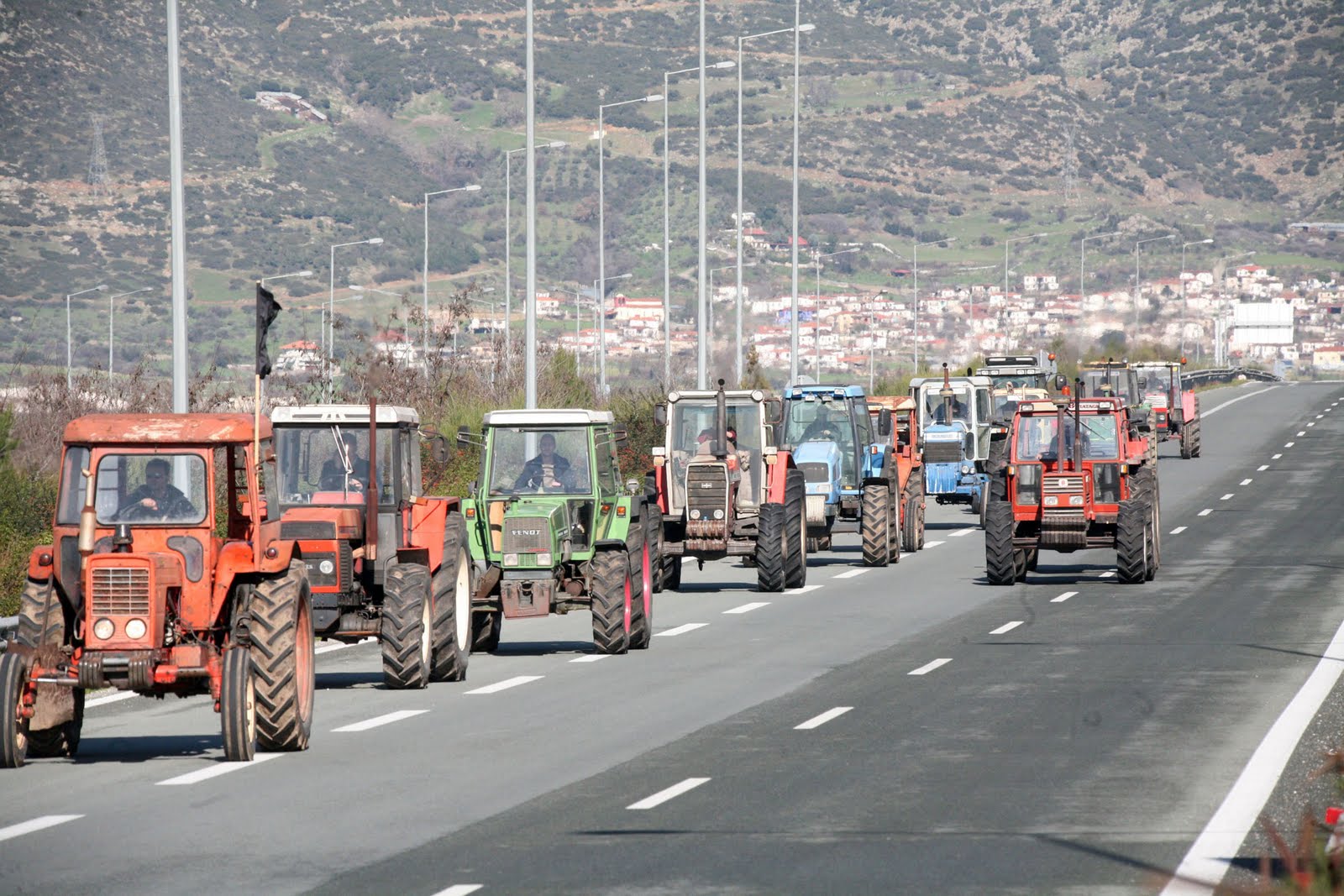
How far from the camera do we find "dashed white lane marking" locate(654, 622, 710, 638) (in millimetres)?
24531

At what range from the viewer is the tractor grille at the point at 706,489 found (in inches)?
1142

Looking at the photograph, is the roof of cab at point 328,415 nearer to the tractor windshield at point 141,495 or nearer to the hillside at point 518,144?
the tractor windshield at point 141,495

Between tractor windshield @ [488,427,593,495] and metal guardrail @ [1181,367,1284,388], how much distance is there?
83.9 metres

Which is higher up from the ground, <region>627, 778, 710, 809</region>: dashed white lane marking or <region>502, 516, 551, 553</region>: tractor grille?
<region>502, 516, 551, 553</region>: tractor grille

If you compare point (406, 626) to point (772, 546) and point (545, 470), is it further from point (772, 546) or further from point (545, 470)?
point (772, 546)

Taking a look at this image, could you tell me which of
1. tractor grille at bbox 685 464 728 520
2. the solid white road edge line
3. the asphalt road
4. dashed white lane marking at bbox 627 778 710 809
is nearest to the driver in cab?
the asphalt road

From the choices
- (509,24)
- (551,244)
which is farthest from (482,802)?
(509,24)

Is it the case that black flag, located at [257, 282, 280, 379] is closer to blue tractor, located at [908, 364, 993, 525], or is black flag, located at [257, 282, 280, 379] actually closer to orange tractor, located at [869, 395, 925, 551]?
orange tractor, located at [869, 395, 925, 551]

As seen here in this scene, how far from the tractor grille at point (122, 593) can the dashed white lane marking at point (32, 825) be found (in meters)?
1.84

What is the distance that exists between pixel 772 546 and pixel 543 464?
25.8ft

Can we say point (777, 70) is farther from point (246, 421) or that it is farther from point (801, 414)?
point (246, 421)

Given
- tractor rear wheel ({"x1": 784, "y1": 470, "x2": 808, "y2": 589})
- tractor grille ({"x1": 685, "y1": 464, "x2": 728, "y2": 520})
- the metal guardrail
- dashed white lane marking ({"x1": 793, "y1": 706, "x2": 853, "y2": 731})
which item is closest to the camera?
dashed white lane marking ({"x1": 793, "y1": 706, "x2": 853, "y2": 731})

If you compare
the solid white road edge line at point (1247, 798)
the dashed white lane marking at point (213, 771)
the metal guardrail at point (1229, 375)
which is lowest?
the solid white road edge line at point (1247, 798)

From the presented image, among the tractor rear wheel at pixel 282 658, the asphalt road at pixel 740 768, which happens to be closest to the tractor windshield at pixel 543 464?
the asphalt road at pixel 740 768
